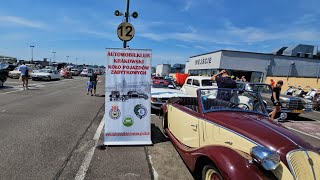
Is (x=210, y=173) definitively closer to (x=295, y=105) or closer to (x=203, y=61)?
(x=295, y=105)

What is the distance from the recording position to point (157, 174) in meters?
4.65

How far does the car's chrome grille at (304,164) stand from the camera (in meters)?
3.04

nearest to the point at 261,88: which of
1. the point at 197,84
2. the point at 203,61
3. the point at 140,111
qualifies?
the point at 197,84

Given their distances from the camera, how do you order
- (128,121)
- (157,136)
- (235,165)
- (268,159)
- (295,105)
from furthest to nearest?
(295,105) < (157,136) < (128,121) < (235,165) < (268,159)

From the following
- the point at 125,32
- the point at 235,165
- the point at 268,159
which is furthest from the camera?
the point at 125,32

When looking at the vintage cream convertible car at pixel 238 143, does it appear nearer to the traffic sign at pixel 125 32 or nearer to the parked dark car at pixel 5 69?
the traffic sign at pixel 125 32

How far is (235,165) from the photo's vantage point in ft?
10.6

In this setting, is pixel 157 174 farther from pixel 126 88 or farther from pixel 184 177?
pixel 126 88

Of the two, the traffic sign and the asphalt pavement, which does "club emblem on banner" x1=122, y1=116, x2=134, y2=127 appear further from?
the traffic sign

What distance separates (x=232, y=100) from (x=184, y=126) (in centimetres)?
105

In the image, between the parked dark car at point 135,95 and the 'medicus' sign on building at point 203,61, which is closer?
the parked dark car at point 135,95

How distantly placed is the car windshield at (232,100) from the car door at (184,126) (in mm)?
396

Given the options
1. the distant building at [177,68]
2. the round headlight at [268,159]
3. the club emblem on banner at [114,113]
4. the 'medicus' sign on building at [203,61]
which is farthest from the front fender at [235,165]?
the distant building at [177,68]

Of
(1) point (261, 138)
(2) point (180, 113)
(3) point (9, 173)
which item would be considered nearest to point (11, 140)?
(3) point (9, 173)
